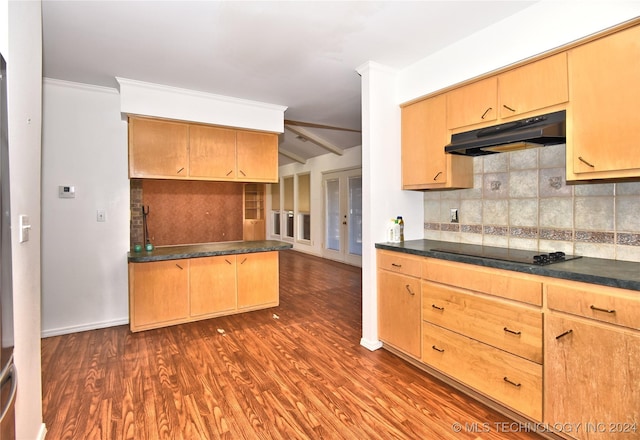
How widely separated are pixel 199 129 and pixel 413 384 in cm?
310

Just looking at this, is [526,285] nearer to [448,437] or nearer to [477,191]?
[448,437]

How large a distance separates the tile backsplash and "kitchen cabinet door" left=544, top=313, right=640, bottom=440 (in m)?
0.69

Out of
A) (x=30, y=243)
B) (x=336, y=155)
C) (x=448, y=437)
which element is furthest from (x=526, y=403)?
(x=336, y=155)

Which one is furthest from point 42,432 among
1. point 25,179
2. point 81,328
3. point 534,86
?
point 534,86

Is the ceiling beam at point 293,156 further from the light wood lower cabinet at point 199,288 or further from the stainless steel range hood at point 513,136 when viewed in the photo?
the stainless steel range hood at point 513,136

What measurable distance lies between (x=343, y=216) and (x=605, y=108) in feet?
16.7

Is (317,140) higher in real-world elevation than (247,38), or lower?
higher

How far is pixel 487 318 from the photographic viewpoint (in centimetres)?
189

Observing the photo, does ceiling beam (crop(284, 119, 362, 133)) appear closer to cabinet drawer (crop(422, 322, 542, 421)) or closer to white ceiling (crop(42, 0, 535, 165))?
white ceiling (crop(42, 0, 535, 165))

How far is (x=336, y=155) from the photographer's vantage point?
22.0 ft

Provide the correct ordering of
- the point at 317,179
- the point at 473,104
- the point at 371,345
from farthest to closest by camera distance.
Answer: the point at 317,179
the point at 371,345
the point at 473,104

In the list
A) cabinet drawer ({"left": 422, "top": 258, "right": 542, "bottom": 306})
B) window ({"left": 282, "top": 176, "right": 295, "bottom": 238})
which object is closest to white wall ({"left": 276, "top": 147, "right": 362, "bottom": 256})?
window ({"left": 282, "top": 176, "right": 295, "bottom": 238})

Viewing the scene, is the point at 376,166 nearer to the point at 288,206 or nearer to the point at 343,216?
the point at 343,216

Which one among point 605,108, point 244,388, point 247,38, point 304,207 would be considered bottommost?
point 244,388
